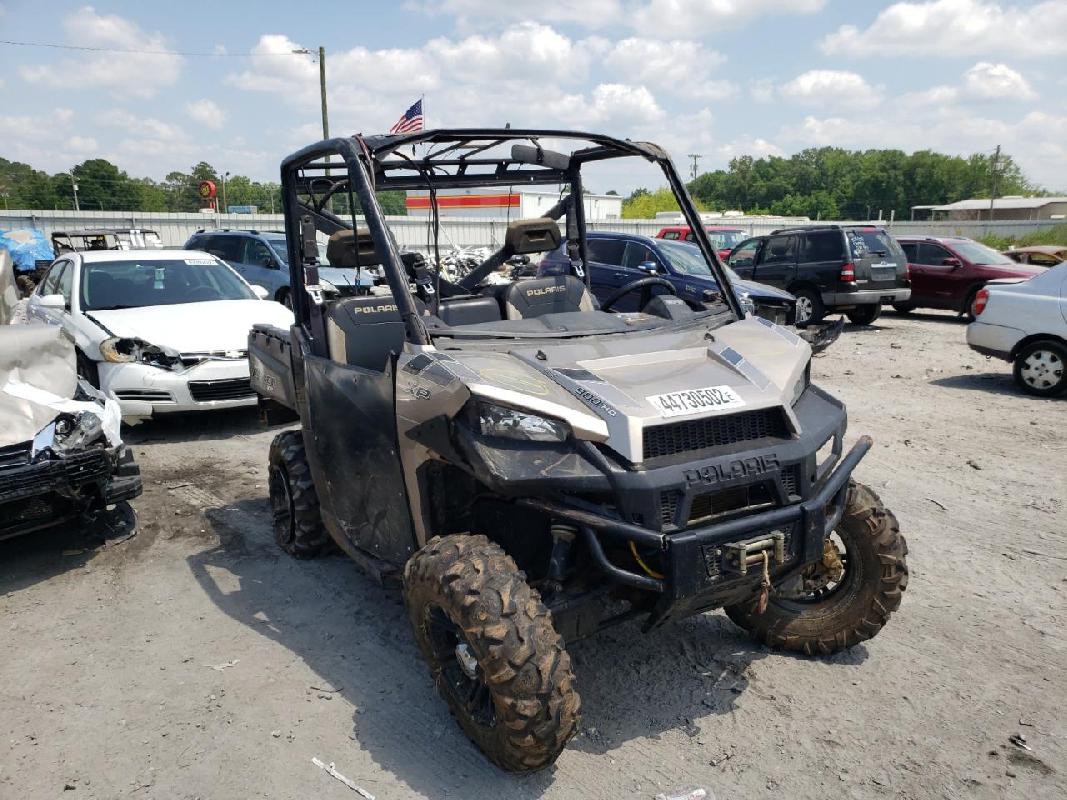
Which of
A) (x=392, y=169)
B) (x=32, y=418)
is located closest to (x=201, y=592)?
(x=32, y=418)

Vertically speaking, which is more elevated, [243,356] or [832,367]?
[243,356]

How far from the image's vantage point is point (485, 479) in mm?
2740

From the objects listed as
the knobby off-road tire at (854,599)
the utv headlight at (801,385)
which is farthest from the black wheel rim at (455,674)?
the utv headlight at (801,385)

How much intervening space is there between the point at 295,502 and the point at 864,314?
42.2ft

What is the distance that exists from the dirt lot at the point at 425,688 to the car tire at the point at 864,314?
9901 millimetres

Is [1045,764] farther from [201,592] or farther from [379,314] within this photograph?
[201,592]

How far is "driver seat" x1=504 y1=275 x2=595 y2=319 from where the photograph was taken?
425 centimetres

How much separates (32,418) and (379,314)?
217cm

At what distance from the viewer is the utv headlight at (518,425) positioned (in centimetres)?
279

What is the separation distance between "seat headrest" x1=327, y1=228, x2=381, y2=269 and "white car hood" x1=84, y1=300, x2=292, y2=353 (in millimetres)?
3670

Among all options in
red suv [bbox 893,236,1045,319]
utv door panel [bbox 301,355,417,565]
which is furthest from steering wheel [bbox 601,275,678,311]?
red suv [bbox 893,236,1045,319]

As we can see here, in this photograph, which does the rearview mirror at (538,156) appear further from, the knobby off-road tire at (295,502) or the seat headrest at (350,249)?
the knobby off-road tire at (295,502)

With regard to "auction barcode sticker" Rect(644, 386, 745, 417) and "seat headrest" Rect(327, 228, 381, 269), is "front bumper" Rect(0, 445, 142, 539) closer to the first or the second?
"seat headrest" Rect(327, 228, 381, 269)

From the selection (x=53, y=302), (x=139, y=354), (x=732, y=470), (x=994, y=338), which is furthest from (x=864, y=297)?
(x=732, y=470)
